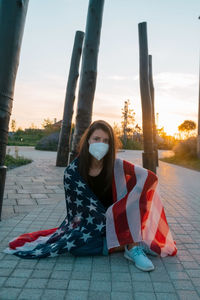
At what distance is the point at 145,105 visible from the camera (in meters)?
7.65

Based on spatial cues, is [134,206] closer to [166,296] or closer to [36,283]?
[166,296]

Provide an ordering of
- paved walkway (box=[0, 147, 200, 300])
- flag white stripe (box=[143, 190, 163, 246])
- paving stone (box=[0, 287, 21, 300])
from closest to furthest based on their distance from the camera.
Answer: paving stone (box=[0, 287, 21, 300]) < paved walkway (box=[0, 147, 200, 300]) < flag white stripe (box=[143, 190, 163, 246])

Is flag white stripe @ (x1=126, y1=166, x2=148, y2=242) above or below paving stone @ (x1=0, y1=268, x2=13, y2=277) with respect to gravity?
above

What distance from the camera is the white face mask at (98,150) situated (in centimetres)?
290

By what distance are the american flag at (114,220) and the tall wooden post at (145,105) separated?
420 centimetres

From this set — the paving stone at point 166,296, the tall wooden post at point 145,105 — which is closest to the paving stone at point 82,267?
the paving stone at point 166,296

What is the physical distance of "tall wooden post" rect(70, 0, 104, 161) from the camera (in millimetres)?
6660

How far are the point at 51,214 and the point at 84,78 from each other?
3.63 m

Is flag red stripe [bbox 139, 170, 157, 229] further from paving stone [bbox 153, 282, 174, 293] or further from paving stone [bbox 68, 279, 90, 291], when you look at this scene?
paving stone [bbox 68, 279, 90, 291]

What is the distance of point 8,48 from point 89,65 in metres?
3.39

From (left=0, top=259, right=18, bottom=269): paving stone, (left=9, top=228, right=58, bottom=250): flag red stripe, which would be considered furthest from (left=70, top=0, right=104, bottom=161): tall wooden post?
(left=0, top=259, right=18, bottom=269): paving stone

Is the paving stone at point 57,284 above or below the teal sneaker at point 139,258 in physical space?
below

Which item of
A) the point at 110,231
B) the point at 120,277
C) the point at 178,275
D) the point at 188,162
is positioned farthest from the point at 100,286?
the point at 188,162

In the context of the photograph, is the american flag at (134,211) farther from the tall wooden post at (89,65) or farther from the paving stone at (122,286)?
the tall wooden post at (89,65)
